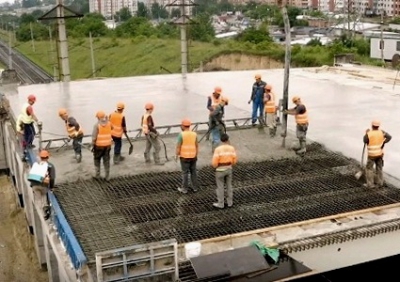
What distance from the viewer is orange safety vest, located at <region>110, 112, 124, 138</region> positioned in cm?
1265

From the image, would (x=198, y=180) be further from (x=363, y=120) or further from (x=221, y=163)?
(x=363, y=120)

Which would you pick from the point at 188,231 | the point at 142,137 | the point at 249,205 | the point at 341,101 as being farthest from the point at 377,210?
the point at 341,101

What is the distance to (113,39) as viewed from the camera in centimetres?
7169

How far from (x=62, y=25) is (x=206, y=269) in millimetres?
18634

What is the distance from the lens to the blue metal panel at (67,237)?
8.48 m

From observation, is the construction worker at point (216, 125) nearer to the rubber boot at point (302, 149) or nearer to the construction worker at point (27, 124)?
the rubber boot at point (302, 149)

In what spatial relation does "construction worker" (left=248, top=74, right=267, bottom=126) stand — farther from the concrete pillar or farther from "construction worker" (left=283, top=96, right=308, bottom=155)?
the concrete pillar

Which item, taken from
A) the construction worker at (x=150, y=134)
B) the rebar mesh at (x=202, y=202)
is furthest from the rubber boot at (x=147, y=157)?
the rebar mesh at (x=202, y=202)

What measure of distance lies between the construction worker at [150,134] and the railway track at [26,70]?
38342 millimetres

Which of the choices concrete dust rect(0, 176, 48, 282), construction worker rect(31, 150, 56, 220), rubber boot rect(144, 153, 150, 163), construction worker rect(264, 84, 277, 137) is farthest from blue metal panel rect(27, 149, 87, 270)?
construction worker rect(264, 84, 277, 137)

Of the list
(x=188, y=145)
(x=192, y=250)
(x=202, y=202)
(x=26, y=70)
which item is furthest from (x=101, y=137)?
(x=26, y=70)

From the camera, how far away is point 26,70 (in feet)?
214

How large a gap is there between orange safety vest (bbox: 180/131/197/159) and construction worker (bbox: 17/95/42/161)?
424 centimetres

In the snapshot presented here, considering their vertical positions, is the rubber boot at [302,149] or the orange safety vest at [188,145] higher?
the orange safety vest at [188,145]
